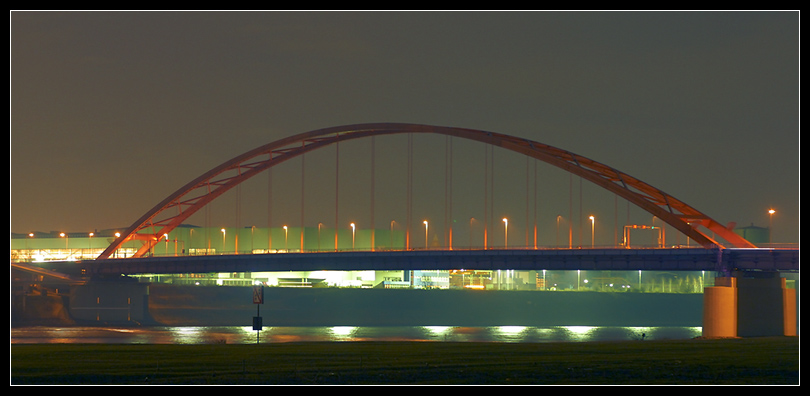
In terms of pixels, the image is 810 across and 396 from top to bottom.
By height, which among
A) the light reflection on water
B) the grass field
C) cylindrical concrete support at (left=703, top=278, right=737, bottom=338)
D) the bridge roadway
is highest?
the bridge roadway

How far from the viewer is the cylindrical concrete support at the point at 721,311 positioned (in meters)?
71.6

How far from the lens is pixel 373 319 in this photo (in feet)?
459

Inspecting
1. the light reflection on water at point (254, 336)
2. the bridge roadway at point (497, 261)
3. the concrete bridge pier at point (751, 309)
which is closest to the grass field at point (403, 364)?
the light reflection on water at point (254, 336)

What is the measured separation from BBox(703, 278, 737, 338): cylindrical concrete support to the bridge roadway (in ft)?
7.74

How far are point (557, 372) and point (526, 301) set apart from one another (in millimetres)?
122937

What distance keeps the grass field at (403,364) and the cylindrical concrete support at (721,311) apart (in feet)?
88.8

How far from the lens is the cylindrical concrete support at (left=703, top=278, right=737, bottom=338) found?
235 ft

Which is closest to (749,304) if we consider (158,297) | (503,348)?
(503,348)

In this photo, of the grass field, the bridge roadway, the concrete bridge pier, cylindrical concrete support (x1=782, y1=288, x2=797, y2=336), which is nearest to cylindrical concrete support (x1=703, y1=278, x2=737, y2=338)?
the concrete bridge pier

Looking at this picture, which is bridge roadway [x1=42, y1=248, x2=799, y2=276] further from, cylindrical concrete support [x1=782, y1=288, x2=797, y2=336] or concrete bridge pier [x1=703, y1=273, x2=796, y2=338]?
cylindrical concrete support [x1=782, y1=288, x2=797, y2=336]

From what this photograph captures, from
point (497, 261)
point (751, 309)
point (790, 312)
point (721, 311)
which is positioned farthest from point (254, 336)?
point (790, 312)

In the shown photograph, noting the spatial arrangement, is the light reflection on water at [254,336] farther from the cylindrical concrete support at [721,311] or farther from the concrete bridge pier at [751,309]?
the concrete bridge pier at [751,309]

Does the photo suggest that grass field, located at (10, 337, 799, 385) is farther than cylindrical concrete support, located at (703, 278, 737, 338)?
No

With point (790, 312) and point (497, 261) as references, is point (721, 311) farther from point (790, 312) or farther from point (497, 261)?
point (497, 261)
